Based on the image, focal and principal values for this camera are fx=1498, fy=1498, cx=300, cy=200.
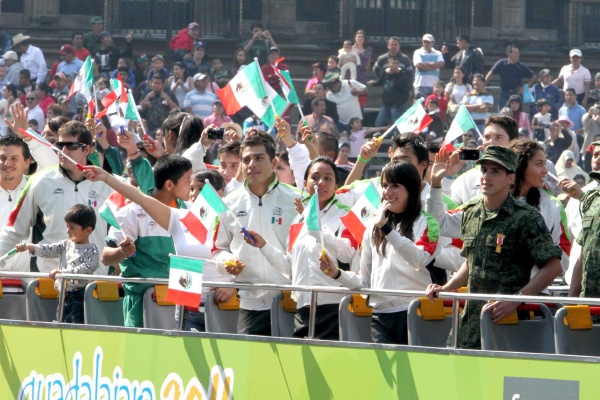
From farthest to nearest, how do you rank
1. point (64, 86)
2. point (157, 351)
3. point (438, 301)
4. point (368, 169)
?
point (64, 86) → point (368, 169) → point (157, 351) → point (438, 301)

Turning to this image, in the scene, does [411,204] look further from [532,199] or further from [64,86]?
[64,86]

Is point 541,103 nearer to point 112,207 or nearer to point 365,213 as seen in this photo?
point 112,207

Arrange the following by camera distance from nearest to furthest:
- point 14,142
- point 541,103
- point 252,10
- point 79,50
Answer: point 14,142
point 541,103
point 79,50
point 252,10

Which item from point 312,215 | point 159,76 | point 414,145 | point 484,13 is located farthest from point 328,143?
point 484,13

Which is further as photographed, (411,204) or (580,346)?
(411,204)

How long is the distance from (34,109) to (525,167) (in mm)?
14592

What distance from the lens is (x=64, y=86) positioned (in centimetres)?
2342

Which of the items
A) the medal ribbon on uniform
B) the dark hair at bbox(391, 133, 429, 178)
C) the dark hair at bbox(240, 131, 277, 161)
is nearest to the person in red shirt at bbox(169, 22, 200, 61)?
the dark hair at bbox(240, 131, 277, 161)

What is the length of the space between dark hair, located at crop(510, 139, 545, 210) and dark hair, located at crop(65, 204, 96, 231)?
3.10 meters

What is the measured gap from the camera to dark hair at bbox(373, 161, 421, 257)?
831 centimetres

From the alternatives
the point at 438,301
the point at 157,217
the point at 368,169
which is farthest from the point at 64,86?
the point at 438,301

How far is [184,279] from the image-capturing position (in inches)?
339

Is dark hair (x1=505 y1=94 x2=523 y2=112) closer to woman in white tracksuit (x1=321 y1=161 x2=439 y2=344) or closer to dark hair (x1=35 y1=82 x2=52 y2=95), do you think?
dark hair (x1=35 y1=82 x2=52 y2=95)

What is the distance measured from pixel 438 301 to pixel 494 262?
0.56 m
